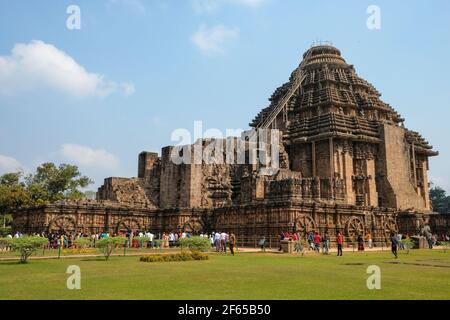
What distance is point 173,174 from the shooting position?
47.0 m

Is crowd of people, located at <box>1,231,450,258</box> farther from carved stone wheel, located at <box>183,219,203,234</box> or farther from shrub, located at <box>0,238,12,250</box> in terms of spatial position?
shrub, located at <box>0,238,12,250</box>

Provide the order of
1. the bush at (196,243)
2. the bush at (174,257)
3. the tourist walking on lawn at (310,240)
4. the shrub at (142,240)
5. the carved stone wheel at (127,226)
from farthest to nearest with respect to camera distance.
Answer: the carved stone wheel at (127,226) < the shrub at (142,240) < the tourist walking on lawn at (310,240) < the bush at (196,243) < the bush at (174,257)

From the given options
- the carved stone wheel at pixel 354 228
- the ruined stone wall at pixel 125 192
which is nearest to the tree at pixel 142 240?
the ruined stone wall at pixel 125 192

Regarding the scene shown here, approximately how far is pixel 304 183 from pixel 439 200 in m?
87.1

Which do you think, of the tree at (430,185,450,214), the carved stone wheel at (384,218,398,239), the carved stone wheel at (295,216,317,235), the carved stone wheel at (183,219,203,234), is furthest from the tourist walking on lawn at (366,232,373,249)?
the tree at (430,185,450,214)

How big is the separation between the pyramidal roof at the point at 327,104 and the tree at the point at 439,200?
2145 inches

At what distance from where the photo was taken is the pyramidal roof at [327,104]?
171 feet

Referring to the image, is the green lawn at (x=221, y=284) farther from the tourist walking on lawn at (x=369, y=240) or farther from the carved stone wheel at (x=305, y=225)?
the tourist walking on lawn at (x=369, y=240)

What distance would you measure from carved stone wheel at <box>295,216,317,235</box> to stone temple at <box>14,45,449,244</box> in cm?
8

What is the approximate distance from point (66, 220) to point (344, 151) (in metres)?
31.6

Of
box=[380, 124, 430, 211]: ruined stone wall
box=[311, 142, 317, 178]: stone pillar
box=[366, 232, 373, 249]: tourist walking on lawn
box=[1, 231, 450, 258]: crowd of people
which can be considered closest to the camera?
box=[1, 231, 450, 258]: crowd of people

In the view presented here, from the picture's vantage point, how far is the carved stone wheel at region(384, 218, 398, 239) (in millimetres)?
41703
